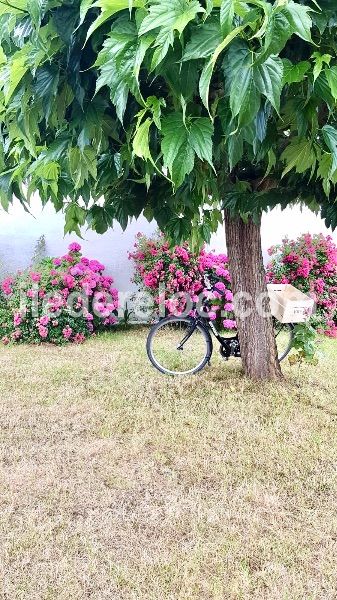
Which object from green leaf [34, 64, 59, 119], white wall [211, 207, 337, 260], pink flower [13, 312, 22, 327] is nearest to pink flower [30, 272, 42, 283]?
pink flower [13, 312, 22, 327]

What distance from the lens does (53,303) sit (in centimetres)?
516

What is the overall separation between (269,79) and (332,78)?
0.21 metres

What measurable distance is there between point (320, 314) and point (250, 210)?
3.68m

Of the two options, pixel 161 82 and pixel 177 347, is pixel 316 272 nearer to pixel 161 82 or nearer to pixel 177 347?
pixel 177 347

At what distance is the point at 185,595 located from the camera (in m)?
1.58

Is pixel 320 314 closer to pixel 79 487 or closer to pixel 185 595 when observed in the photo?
pixel 79 487

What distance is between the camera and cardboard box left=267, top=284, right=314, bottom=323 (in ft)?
11.0

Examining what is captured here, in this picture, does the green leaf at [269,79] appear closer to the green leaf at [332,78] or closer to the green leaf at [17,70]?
the green leaf at [332,78]

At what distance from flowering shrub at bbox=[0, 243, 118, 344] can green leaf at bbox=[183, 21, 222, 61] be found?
4505 mm

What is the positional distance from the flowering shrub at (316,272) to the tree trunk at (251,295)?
93.2 inches

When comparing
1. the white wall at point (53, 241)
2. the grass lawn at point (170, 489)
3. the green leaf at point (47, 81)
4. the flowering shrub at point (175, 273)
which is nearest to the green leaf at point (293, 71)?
the green leaf at point (47, 81)

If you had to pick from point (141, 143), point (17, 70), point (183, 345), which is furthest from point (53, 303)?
point (141, 143)

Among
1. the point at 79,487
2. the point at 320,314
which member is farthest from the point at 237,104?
the point at 320,314

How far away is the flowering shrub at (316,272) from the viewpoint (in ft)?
18.9
